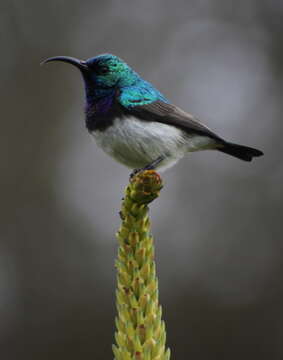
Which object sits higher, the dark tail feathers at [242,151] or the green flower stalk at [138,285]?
the dark tail feathers at [242,151]

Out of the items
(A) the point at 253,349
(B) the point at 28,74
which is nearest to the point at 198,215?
(A) the point at 253,349

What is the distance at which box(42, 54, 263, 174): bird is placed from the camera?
4.76 m

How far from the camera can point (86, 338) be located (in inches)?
344

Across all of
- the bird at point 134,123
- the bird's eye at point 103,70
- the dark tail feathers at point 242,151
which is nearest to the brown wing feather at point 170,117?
the bird at point 134,123

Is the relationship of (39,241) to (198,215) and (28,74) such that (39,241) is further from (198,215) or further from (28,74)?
(28,74)

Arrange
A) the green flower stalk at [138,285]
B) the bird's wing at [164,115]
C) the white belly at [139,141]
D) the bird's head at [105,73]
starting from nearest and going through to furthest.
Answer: the green flower stalk at [138,285]
the white belly at [139,141]
the bird's wing at [164,115]
the bird's head at [105,73]

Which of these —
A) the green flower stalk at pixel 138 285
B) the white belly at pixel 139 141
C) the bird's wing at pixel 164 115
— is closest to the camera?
the green flower stalk at pixel 138 285

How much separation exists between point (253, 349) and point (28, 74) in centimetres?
776

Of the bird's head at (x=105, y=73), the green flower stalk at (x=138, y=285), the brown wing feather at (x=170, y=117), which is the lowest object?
the green flower stalk at (x=138, y=285)

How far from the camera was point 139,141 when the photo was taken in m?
4.75

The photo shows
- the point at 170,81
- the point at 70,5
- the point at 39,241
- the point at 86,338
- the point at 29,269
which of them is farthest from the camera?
the point at 70,5

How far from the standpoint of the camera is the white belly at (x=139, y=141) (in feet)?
15.4

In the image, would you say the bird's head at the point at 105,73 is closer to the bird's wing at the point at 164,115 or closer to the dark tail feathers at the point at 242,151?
the bird's wing at the point at 164,115

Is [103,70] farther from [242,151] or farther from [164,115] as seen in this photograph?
[242,151]
